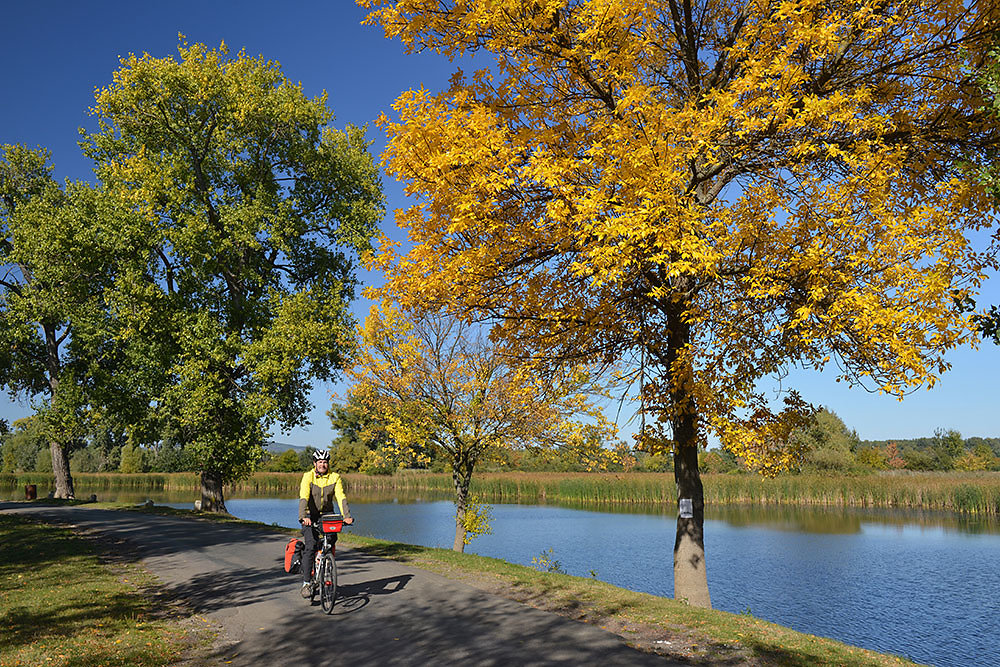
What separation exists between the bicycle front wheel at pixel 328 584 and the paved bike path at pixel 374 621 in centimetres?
14

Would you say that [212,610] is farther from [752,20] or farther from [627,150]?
[752,20]

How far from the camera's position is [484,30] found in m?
9.06

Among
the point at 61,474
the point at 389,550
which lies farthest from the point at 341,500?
the point at 61,474

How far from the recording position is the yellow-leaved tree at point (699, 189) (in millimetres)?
7660

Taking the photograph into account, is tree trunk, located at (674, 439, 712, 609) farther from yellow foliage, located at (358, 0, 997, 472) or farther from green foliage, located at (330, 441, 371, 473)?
green foliage, located at (330, 441, 371, 473)

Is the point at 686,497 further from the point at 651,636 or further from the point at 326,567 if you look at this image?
the point at 326,567

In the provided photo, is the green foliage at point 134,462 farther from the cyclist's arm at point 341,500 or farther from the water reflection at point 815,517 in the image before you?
the cyclist's arm at point 341,500

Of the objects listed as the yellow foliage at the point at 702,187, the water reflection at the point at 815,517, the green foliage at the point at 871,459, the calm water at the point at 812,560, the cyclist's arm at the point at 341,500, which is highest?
the yellow foliage at the point at 702,187

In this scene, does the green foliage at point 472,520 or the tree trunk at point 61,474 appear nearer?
the green foliage at point 472,520

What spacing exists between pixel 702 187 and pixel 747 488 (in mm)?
31994

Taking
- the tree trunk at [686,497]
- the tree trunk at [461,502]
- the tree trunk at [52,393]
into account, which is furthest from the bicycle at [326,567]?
the tree trunk at [52,393]

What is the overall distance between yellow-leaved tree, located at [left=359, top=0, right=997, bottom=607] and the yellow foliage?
0.12ft

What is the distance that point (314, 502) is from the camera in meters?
8.79

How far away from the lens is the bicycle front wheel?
26.9 feet
